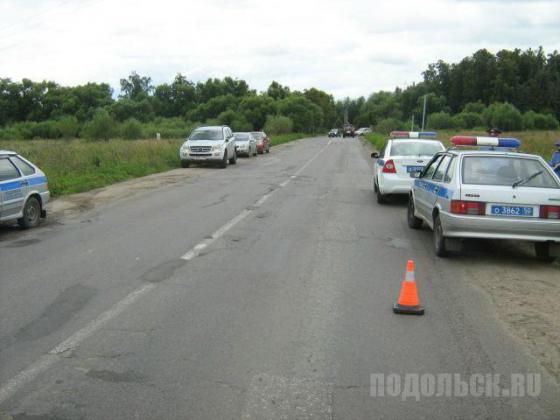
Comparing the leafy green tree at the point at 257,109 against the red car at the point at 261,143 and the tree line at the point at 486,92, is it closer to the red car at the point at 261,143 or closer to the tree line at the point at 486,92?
the tree line at the point at 486,92

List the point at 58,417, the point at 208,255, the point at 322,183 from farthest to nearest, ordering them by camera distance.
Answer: the point at 322,183
the point at 208,255
the point at 58,417

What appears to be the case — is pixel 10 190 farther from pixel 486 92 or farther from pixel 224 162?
pixel 486 92

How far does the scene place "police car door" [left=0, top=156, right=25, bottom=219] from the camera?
33.8 feet

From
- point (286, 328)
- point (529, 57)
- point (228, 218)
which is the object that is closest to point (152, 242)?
point (228, 218)

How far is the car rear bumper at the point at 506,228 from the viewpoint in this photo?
780cm

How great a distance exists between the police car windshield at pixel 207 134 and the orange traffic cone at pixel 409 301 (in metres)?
22.7

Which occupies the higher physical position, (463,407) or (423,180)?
(423,180)

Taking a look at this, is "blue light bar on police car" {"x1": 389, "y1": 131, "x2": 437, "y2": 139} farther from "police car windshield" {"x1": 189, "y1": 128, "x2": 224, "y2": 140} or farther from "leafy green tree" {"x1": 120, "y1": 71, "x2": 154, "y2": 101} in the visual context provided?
"leafy green tree" {"x1": 120, "y1": 71, "x2": 154, "y2": 101}

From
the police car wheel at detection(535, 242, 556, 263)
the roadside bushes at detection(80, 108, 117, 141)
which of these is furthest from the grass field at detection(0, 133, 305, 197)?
the roadside bushes at detection(80, 108, 117, 141)

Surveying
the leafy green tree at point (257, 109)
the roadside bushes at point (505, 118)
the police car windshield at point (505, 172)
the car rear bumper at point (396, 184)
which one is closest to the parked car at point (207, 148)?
the car rear bumper at point (396, 184)

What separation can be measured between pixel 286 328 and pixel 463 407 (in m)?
1.86

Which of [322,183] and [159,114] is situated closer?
[322,183]

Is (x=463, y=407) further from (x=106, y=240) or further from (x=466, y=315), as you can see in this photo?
(x=106, y=240)

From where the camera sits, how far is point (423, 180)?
10.1 metres
